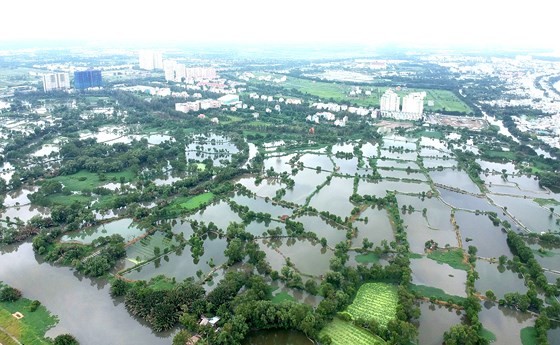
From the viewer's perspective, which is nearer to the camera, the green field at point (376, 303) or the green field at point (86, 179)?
the green field at point (376, 303)

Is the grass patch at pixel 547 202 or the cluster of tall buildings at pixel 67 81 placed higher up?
the cluster of tall buildings at pixel 67 81

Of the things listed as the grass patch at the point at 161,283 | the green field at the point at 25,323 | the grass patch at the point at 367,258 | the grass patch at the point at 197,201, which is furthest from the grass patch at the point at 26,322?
the grass patch at the point at 367,258

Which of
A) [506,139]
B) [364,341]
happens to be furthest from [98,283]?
[506,139]

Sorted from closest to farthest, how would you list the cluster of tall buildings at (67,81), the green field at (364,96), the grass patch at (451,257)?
the grass patch at (451,257) → the green field at (364,96) → the cluster of tall buildings at (67,81)

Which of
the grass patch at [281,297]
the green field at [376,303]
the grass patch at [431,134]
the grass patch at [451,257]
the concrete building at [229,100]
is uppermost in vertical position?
the concrete building at [229,100]

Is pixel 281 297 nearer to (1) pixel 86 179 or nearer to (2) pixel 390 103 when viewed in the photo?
(1) pixel 86 179

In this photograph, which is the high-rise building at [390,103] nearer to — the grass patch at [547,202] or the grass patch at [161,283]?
the grass patch at [547,202]

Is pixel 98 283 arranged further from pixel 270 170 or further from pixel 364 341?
pixel 270 170
